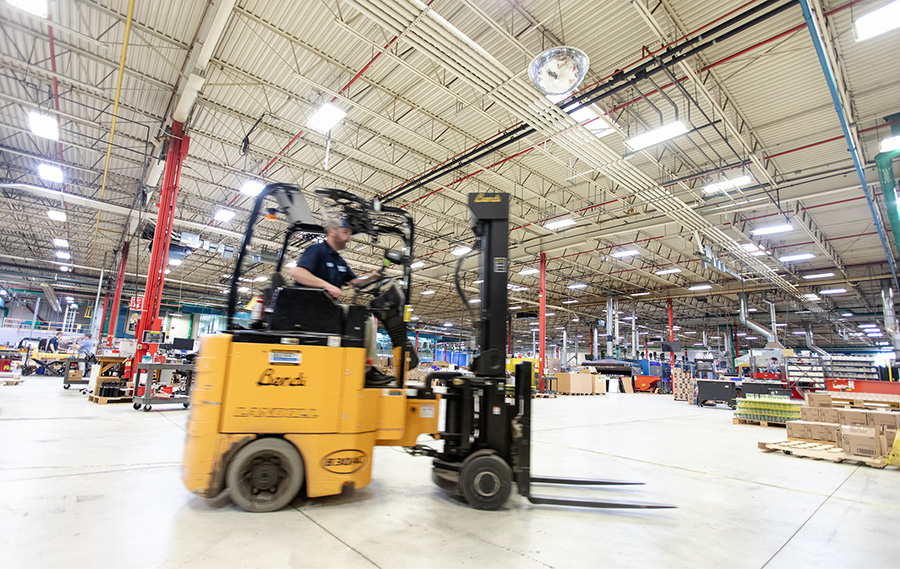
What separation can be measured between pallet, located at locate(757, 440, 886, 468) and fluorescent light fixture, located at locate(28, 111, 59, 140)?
18.1 meters

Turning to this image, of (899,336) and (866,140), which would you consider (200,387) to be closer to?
(866,140)

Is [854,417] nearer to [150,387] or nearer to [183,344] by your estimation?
[150,387]

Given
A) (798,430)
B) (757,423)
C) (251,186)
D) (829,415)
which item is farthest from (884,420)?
(251,186)

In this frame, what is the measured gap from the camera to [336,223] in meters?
3.99

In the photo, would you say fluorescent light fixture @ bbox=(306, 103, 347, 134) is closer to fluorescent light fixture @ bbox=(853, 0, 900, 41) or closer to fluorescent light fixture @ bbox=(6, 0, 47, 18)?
fluorescent light fixture @ bbox=(6, 0, 47, 18)

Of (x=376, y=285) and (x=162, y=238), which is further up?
(x=162, y=238)

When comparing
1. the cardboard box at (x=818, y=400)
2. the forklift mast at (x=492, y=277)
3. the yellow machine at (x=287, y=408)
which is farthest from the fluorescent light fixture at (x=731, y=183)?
the yellow machine at (x=287, y=408)

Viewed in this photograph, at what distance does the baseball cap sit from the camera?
13.0 ft

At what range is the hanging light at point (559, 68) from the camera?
20.4 ft

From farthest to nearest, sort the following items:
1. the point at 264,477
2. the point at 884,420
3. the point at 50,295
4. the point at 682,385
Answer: the point at 50,295, the point at 682,385, the point at 884,420, the point at 264,477

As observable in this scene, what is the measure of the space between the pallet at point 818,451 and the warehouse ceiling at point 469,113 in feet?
19.7

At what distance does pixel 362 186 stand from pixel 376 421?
13.3 m

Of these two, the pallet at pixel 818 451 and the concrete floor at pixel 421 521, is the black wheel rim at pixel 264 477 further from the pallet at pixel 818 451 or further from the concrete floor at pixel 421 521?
the pallet at pixel 818 451

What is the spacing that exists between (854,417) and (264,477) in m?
9.71
